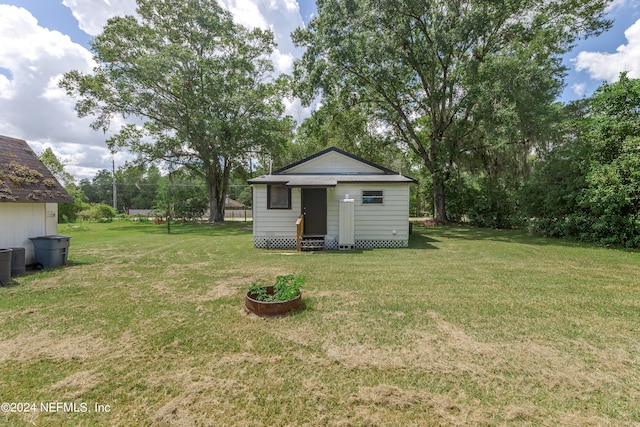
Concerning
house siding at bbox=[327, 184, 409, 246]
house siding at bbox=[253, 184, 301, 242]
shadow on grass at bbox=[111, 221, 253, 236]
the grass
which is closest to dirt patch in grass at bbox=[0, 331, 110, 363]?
the grass

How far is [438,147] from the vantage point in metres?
16.8

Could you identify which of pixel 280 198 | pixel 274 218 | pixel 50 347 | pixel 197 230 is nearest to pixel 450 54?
pixel 280 198

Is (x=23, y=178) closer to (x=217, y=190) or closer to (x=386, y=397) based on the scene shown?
(x=386, y=397)

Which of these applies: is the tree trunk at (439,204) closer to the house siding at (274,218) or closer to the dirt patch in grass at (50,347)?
the house siding at (274,218)

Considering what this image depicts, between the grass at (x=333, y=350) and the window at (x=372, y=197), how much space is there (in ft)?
13.8

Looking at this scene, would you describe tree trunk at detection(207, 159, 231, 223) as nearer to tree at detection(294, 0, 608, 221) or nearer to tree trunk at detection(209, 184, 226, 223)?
tree trunk at detection(209, 184, 226, 223)

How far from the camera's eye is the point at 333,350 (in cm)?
299

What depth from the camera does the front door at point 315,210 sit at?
383 inches

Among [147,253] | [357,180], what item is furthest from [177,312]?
[357,180]

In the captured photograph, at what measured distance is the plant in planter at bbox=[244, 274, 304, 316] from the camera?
389 centimetres

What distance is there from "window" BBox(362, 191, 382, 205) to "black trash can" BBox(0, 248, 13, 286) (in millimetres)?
9082

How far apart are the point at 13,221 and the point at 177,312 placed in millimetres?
5461

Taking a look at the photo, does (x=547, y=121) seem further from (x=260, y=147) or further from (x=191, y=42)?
(x=191, y=42)

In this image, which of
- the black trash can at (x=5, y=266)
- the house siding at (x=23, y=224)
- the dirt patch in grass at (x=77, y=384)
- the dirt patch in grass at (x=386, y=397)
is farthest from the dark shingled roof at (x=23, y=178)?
the dirt patch in grass at (x=386, y=397)
